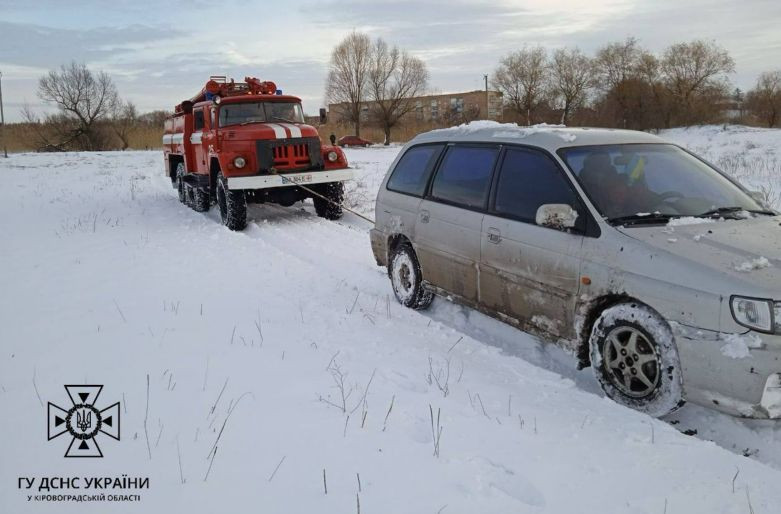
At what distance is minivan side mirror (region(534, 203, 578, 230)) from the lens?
3.80 meters

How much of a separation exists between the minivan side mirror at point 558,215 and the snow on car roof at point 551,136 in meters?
0.70

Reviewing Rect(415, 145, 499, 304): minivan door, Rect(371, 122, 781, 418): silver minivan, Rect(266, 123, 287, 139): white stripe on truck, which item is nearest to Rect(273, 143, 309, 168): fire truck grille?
Rect(266, 123, 287, 139): white stripe on truck

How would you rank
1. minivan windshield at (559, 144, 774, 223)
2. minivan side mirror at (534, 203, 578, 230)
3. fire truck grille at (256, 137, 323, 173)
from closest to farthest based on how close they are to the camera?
1. minivan side mirror at (534, 203, 578, 230)
2. minivan windshield at (559, 144, 774, 223)
3. fire truck grille at (256, 137, 323, 173)

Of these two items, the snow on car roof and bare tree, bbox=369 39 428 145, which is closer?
the snow on car roof

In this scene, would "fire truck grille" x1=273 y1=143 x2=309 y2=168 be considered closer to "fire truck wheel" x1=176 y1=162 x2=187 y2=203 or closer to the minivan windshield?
"fire truck wheel" x1=176 y1=162 x2=187 y2=203

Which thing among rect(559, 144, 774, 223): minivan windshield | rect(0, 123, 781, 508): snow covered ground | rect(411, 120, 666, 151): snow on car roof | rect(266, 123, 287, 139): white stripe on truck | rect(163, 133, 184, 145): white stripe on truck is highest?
rect(163, 133, 184, 145): white stripe on truck

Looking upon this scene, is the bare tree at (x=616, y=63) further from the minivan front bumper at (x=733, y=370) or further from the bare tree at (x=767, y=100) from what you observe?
the minivan front bumper at (x=733, y=370)

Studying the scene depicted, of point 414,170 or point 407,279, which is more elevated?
point 414,170

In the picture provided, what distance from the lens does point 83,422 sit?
325 centimetres

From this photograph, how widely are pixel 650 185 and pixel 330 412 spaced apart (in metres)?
2.79

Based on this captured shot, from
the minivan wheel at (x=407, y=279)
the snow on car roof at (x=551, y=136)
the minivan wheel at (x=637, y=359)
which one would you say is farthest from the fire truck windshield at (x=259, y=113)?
the minivan wheel at (x=637, y=359)

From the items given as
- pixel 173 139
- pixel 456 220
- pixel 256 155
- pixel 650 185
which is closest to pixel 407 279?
pixel 456 220

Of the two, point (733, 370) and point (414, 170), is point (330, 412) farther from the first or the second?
point (414, 170)

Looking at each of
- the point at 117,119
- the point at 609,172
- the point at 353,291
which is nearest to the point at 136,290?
the point at 353,291
